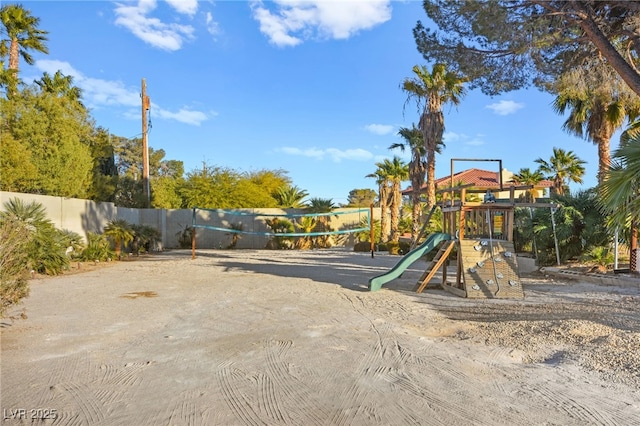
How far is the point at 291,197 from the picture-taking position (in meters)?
24.7

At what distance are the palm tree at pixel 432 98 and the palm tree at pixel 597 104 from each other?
14.9 ft

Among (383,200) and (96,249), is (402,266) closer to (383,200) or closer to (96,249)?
(96,249)

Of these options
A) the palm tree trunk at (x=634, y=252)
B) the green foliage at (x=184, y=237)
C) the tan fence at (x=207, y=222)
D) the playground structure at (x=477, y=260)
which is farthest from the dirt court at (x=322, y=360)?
the green foliage at (x=184, y=237)

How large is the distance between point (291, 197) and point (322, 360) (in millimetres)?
20506

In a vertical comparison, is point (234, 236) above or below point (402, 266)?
above

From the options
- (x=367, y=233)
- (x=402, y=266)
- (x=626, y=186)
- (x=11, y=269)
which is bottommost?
(x=402, y=266)

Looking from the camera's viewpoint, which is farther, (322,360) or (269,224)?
(269,224)

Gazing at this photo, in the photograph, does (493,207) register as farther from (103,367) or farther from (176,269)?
(176,269)

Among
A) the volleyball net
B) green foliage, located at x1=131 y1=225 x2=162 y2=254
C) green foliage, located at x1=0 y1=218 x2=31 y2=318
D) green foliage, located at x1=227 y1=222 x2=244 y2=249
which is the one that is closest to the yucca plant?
the volleyball net

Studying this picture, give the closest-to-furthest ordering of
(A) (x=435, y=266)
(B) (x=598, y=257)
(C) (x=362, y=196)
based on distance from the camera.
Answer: (A) (x=435, y=266)
(B) (x=598, y=257)
(C) (x=362, y=196)

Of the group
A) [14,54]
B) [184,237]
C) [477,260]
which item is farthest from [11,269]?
[14,54]

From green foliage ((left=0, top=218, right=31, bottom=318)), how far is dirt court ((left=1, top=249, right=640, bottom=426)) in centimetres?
48

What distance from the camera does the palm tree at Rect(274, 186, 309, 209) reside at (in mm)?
A: 24625

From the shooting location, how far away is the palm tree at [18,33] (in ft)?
64.1
